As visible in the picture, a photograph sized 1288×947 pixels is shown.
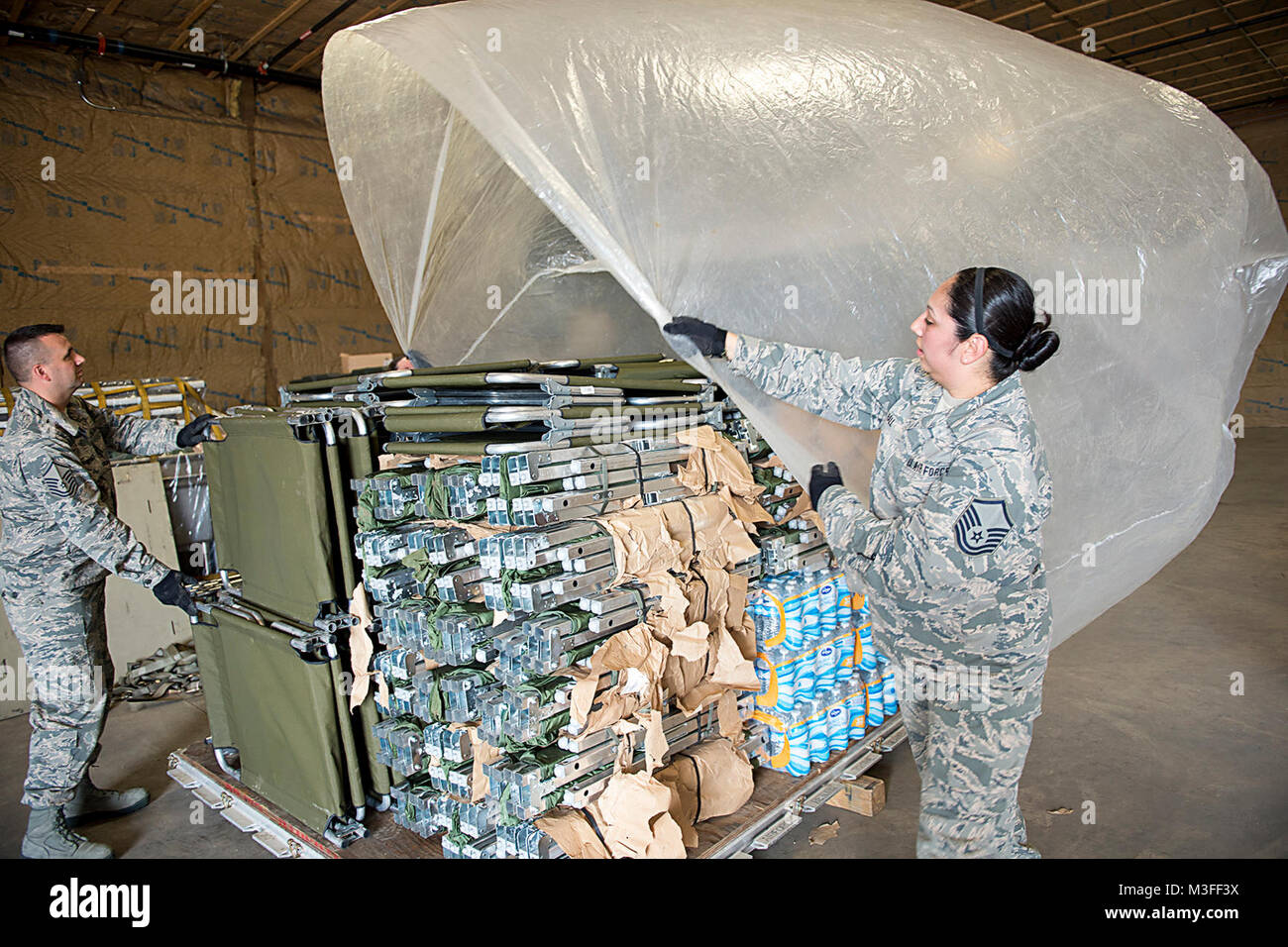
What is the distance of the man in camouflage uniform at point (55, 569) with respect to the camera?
2.89 meters

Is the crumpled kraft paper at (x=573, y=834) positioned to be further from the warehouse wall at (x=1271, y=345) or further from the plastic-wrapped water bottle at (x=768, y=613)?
the warehouse wall at (x=1271, y=345)

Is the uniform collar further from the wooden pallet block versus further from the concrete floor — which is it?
the wooden pallet block

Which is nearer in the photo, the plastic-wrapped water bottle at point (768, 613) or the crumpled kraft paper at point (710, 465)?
the crumpled kraft paper at point (710, 465)

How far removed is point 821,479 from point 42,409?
2683 mm

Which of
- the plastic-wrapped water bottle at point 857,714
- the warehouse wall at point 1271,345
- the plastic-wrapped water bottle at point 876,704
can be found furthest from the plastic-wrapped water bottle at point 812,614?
the warehouse wall at point 1271,345

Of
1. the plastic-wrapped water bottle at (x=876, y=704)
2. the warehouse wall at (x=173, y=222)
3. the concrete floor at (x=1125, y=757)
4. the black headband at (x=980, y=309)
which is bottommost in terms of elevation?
the concrete floor at (x=1125, y=757)

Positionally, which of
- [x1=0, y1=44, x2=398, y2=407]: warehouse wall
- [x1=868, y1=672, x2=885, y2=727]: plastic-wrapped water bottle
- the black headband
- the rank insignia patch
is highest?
[x1=0, y1=44, x2=398, y2=407]: warehouse wall

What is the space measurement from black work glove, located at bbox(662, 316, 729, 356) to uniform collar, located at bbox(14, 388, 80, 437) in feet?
7.64

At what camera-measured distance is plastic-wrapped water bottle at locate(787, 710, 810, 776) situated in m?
2.83

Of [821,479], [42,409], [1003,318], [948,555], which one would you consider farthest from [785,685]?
[42,409]

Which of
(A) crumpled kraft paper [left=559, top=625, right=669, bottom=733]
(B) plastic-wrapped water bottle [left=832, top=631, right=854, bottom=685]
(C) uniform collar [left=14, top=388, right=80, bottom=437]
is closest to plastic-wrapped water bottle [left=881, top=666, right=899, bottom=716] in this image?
(B) plastic-wrapped water bottle [left=832, top=631, right=854, bottom=685]

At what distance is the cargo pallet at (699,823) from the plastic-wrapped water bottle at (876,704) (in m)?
0.04
